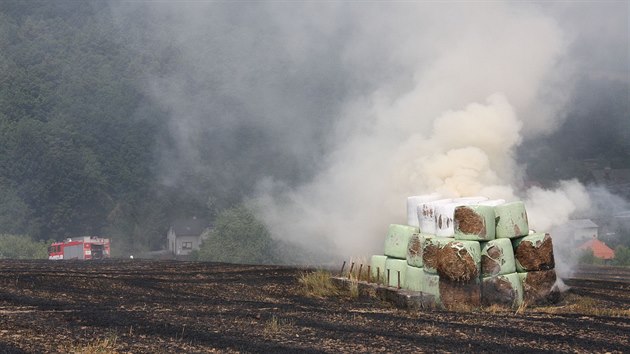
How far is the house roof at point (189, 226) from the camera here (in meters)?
84.8

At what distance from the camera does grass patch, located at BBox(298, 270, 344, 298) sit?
77.6ft

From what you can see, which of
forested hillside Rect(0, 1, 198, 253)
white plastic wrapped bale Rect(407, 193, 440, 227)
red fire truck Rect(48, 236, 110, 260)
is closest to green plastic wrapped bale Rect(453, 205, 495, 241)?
white plastic wrapped bale Rect(407, 193, 440, 227)

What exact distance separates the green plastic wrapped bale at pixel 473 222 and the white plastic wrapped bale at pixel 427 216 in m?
1.05

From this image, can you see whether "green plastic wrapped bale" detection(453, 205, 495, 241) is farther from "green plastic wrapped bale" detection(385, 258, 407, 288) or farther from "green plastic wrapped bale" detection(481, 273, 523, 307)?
"green plastic wrapped bale" detection(385, 258, 407, 288)

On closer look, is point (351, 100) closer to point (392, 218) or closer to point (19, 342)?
point (392, 218)

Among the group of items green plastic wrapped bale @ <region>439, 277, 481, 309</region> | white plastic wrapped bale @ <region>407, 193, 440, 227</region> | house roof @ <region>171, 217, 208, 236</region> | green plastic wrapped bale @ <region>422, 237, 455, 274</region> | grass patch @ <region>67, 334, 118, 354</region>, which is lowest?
grass patch @ <region>67, 334, 118, 354</region>

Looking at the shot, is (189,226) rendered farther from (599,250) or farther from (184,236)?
(599,250)

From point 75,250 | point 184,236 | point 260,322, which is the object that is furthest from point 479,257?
point 184,236

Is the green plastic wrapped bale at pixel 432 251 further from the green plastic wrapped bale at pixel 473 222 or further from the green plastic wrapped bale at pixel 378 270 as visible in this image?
the green plastic wrapped bale at pixel 378 270

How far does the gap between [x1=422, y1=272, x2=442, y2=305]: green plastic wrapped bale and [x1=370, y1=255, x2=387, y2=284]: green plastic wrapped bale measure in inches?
102

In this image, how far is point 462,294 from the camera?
21.1 meters

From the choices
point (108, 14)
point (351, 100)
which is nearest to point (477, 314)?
point (351, 100)

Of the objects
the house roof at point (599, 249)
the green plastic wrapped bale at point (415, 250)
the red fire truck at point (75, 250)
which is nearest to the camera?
the green plastic wrapped bale at point (415, 250)

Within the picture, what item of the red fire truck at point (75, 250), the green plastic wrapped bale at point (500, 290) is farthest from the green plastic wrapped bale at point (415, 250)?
the red fire truck at point (75, 250)
